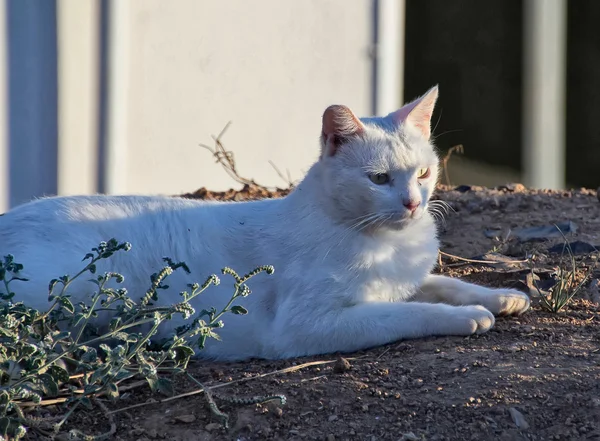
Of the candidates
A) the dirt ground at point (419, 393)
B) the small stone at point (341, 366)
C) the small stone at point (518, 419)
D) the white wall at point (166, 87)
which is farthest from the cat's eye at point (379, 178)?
the white wall at point (166, 87)

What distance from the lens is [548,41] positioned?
7883 mm

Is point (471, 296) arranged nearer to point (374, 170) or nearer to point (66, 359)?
point (374, 170)

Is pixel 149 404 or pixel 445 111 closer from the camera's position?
pixel 149 404

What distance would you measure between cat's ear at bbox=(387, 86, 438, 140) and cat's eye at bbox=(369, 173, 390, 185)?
268 mm

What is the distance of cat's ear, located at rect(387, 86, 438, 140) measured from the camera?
341cm

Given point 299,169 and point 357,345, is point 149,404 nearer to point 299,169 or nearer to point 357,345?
point 357,345

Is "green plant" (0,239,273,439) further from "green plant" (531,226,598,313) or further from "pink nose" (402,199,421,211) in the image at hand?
"green plant" (531,226,598,313)

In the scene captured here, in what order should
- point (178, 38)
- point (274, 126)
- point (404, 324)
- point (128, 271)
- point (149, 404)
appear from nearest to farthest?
point (149, 404) → point (404, 324) → point (128, 271) → point (178, 38) → point (274, 126)

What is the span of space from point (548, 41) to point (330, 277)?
5321 mm

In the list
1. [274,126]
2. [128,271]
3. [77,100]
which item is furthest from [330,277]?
[274,126]

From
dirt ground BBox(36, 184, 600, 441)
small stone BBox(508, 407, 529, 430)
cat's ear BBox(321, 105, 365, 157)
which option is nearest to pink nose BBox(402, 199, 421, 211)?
cat's ear BBox(321, 105, 365, 157)

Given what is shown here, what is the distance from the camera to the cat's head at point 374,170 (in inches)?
126

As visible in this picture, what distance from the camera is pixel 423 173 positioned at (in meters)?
3.33

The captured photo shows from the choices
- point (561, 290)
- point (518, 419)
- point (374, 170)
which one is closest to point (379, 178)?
point (374, 170)
